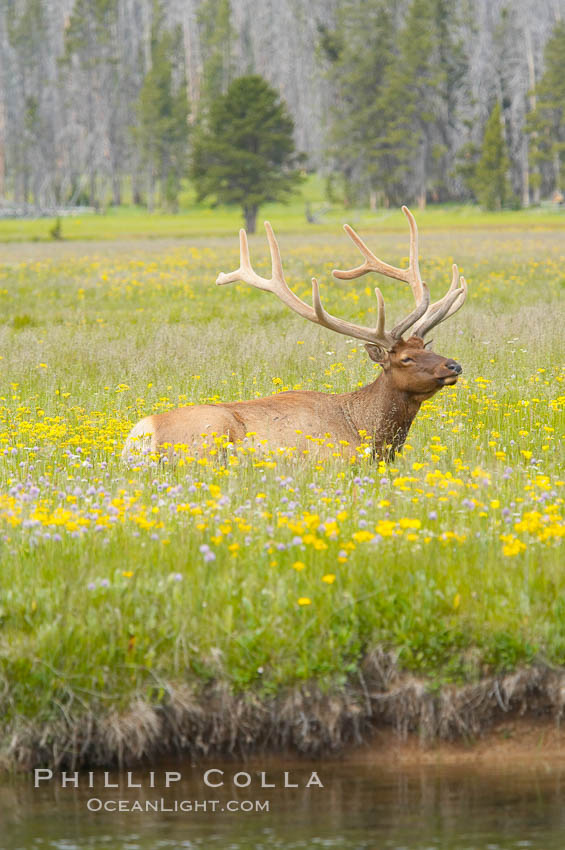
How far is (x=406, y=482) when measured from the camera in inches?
299

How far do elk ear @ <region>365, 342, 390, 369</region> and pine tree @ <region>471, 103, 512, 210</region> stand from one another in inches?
2784

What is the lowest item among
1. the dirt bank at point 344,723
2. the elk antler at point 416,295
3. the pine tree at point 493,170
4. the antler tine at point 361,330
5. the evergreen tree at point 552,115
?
the dirt bank at point 344,723

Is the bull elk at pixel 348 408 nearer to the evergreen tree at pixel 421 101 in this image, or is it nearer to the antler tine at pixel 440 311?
the antler tine at pixel 440 311

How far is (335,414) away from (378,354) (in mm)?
539

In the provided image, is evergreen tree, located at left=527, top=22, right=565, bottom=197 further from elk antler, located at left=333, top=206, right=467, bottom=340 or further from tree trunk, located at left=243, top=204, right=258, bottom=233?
elk antler, located at left=333, top=206, right=467, bottom=340

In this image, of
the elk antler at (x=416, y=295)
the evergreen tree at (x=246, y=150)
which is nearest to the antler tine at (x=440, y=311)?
the elk antler at (x=416, y=295)

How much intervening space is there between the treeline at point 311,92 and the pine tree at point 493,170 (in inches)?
4.8

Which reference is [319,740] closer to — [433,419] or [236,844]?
[236,844]

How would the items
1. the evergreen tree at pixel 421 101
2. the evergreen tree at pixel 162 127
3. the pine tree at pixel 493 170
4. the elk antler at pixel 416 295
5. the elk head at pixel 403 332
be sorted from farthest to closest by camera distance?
the evergreen tree at pixel 162 127 → the evergreen tree at pixel 421 101 → the pine tree at pixel 493 170 → the elk antler at pixel 416 295 → the elk head at pixel 403 332

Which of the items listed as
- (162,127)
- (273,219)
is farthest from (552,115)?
(162,127)

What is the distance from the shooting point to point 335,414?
9.30 m

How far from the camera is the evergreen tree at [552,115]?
83500mm

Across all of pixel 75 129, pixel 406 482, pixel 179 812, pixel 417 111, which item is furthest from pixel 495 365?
pixel 75 129

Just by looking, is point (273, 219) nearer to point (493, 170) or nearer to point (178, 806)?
point (493, 170)
